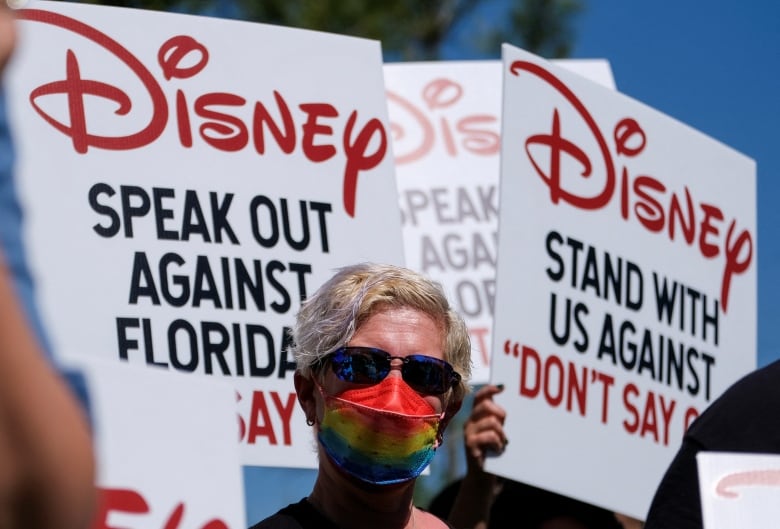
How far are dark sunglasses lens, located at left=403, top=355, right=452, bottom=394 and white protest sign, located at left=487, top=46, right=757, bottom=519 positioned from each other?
3.44 feet

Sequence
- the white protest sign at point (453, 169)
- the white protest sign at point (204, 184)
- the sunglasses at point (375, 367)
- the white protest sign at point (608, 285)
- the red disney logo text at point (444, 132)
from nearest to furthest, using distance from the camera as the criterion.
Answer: the sunglasses at point (375, 367)
the white protest sign at point (204, 184)
the white protest sign at point (608, 285)
the white protest sign at point (453, 169)
the red disney logo text at point (444, 132)

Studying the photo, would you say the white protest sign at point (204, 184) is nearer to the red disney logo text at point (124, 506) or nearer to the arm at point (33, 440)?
the red disney logo text at point (124, 506)

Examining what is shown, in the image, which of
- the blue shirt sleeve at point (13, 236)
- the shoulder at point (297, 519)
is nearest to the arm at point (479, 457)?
the shoulder at point (297, 519)

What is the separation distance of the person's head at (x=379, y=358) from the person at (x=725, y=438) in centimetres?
45

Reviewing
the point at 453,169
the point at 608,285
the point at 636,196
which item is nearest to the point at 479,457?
the point at 608,285

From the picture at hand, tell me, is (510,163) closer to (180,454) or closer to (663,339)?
(663,339)

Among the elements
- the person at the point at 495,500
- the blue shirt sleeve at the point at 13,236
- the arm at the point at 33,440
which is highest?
the blue shirt sleeve at the point at 13,236

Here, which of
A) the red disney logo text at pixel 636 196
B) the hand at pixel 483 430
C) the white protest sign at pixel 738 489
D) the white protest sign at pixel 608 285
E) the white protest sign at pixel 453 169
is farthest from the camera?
the white protest sign at pixel 453 169

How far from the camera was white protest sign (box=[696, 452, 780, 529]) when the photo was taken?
1.83 metres

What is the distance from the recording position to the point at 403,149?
16.5ft

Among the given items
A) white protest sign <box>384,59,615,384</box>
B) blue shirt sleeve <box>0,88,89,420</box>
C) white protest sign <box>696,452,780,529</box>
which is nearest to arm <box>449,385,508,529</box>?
white protest sign <box>696,452,780,529</box>

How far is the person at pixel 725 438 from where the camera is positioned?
1.86 m

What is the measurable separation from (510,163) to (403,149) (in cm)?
146

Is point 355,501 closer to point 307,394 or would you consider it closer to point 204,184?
point 307,394
